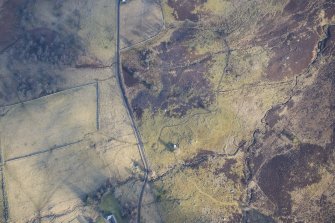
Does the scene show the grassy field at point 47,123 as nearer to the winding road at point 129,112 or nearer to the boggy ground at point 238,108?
the winding road at point 129,112

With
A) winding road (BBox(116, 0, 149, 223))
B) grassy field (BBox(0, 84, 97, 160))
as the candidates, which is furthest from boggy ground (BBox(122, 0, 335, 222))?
grassy field (BBox(0, 84, 97, 160))

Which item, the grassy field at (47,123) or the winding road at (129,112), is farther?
the grassy field at (47,123)

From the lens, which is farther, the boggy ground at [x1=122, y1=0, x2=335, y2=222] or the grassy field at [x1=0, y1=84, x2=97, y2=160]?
the grassy field at [x1=0, y1=84, x2=97, y2=160]

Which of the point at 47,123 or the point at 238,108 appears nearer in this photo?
the point at 47,123

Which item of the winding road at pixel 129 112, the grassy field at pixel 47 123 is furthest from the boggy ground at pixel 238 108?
the grassy field at pixel 47 123

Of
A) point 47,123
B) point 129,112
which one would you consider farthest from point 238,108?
point 47,123

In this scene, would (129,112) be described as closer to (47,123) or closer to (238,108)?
(47,123)

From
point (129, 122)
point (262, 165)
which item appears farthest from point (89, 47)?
point (262, 165)

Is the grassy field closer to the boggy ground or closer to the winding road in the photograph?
the winding road
